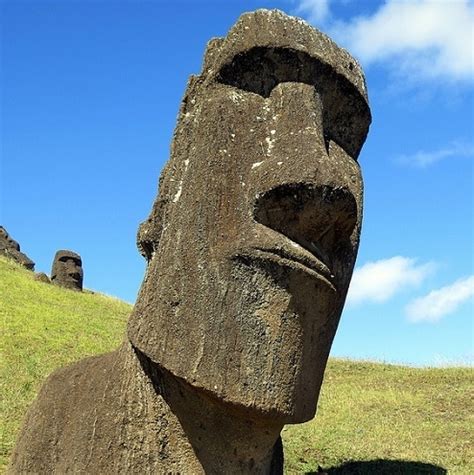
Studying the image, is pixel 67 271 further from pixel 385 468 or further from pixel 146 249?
pixel 146 249

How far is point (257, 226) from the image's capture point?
3.71 meters

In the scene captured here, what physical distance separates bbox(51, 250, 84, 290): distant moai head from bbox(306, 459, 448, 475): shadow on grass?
1810 cm

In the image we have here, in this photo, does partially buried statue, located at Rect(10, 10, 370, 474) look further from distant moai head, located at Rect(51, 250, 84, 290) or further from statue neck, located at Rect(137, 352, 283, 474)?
distant moai head, located at Rect(51, 250, 84, 290)

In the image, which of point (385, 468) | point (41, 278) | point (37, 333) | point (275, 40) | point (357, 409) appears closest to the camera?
point (275, 40)

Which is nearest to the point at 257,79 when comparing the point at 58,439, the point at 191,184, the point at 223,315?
the point at 191,184

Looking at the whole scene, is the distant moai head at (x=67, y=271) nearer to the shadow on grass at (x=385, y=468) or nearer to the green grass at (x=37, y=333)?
the green grass at (x=37, y=333)

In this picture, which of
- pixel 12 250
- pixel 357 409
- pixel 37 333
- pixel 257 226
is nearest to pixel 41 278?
pixel 12 250

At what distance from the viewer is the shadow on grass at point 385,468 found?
7023 millimetres

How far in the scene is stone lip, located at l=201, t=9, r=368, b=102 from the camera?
3.98 metres

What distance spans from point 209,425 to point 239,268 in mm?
839

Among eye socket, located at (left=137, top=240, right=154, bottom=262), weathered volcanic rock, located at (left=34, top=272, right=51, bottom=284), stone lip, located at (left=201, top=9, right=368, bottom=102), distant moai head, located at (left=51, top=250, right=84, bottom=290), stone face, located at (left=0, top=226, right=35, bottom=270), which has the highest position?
stone face, located at (left=0, top=226, right=35, bottom=270)

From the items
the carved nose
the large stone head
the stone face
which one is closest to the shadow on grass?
the large stone head

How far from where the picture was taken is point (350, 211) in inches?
151

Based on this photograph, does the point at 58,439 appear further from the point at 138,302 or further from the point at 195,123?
the point at 195,123
